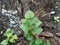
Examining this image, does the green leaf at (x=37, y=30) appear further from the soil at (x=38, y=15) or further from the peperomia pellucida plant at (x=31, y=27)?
the soil at (x=38, y=15)

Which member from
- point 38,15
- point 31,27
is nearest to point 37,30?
point 31,27

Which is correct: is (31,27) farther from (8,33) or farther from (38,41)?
(8,33)

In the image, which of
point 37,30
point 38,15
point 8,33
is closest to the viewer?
point 37,30

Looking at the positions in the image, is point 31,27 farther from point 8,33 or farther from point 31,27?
point 8,33

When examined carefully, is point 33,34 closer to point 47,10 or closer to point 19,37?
point 19,37

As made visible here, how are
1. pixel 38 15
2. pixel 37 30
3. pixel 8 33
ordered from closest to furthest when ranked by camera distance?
1. pixel 37 30
2. pixel 8 33
3. pixel 38 15

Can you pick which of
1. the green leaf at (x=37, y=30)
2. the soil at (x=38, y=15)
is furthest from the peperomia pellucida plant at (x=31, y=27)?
the soil at (x=38, y=15)

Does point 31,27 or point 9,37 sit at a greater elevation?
point 31,27

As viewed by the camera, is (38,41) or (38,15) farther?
(38,15)
